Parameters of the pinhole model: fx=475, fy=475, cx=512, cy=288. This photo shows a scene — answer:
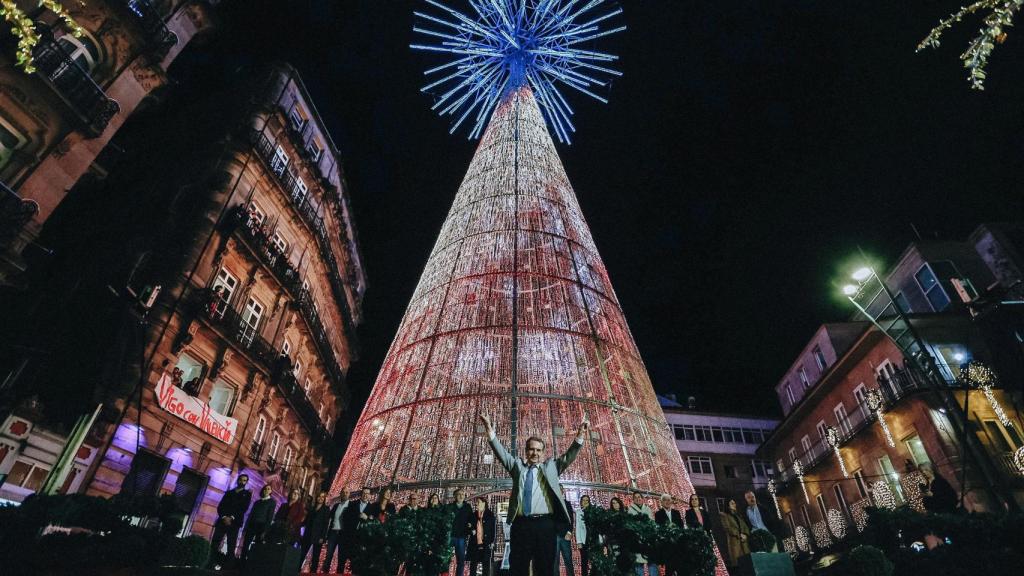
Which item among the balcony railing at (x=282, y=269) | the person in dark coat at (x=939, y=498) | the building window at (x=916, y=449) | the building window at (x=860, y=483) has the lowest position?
the person in dark coat at (x=939, y=498)

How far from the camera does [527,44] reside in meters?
17.0

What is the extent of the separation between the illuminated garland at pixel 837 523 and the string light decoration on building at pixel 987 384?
8235 mm

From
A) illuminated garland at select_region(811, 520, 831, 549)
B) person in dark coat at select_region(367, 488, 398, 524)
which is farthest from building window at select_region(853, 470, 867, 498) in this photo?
person in dark coat at select_region(367, 488, 398, 524)

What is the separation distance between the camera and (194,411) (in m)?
14.9

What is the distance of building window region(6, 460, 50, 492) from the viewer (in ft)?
34.9

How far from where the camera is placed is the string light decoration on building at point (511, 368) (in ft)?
24.3

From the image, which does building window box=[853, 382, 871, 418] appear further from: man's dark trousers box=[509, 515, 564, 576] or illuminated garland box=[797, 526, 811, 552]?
man's dark trousers box=[509, 515, 564, 576]

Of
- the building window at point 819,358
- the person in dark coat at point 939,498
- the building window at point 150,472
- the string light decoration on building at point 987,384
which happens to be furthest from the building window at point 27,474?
the building window at point 819,358

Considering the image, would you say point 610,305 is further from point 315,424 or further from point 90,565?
point 315,424

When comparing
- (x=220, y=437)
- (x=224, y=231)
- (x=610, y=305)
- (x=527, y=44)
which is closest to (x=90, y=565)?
(x=610, y=305)

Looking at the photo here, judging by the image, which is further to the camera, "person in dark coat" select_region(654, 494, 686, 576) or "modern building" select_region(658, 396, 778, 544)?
"modern building" select_region(658, 396, 778, 544)

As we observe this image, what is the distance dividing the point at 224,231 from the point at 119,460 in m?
7.95

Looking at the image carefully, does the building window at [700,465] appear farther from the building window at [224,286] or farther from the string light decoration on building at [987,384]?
the building window at [224,286]

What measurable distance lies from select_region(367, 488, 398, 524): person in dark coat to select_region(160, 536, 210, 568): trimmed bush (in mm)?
2203
